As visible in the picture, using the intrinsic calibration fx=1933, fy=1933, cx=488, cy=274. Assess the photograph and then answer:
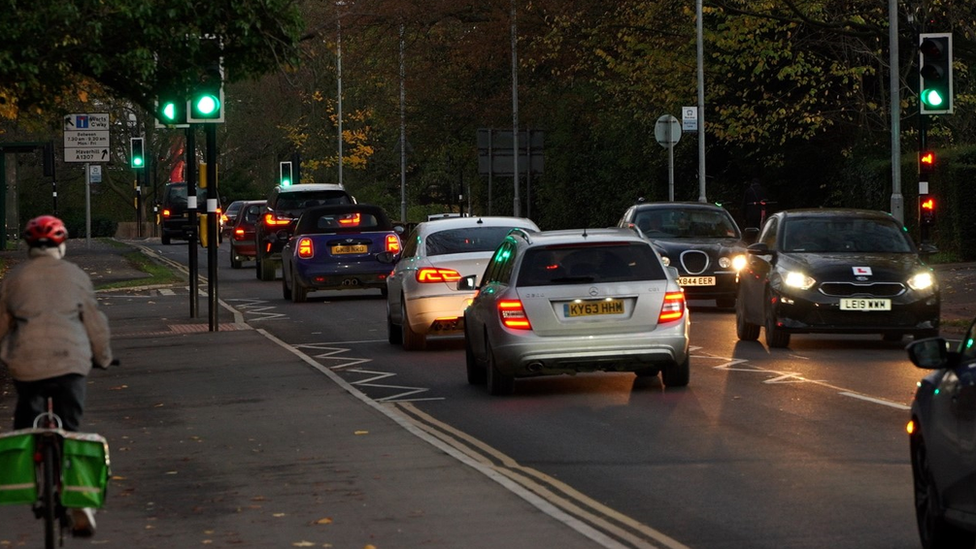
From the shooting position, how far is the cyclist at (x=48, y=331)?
30.1 feet

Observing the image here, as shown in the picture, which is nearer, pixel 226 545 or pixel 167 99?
pixel 226 545

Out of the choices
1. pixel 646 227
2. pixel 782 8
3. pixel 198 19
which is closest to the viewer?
pixel 198 19

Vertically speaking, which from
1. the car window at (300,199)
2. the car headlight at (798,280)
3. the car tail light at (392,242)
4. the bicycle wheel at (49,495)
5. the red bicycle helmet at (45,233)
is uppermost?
the car window at (300,199)

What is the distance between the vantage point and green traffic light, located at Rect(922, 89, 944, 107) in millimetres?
26156

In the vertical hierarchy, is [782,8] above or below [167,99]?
above

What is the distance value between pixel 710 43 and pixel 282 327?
2564 cm

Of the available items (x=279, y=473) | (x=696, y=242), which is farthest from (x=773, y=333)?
(x=279, y=473)

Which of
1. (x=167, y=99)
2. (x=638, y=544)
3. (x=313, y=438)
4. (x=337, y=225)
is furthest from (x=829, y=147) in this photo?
(x=638, y=544)

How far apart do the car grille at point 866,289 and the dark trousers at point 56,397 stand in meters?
12.7

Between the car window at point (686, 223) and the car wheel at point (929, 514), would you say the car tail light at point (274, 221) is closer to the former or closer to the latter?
the car window at point (686, 223)

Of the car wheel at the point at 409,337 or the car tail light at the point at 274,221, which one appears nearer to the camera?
the car wheel at the point at 409,337

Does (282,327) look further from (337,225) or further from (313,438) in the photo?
(313,438)

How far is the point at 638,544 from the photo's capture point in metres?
9.00

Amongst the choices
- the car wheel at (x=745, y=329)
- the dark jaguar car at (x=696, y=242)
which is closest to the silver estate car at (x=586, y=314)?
the car wheel at (x=745, y=329)
